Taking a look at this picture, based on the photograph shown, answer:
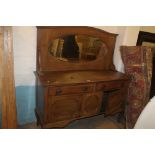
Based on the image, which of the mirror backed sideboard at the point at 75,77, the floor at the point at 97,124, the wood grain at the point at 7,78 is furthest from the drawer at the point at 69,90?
A: the floor at the point at 97,124

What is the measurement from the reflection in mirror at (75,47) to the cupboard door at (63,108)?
1.81 ft

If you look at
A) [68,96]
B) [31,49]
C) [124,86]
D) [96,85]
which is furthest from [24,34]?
[124,86]

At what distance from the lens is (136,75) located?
7.91 feet

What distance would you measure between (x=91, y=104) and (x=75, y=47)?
2.45 feet

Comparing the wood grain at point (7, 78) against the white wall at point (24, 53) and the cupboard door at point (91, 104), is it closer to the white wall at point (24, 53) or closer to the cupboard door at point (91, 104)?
the white wall at point (24, 53)

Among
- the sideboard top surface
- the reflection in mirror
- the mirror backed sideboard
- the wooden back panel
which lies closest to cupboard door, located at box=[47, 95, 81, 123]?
the mirror backed sideboard

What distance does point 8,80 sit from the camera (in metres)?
1.63

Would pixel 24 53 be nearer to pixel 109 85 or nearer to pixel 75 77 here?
pixel 75 77

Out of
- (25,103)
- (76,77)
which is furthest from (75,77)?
(25,103)

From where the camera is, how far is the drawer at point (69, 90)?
1744mm
